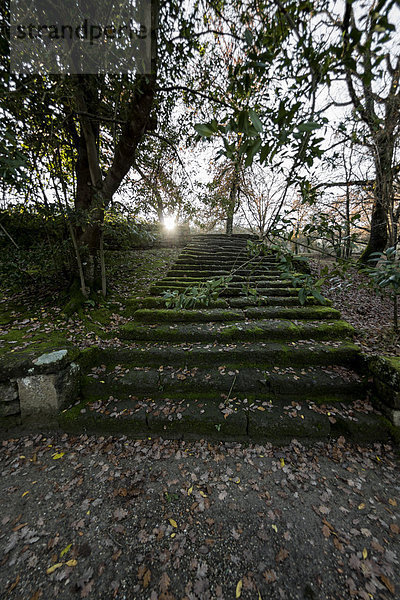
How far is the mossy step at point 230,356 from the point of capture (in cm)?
321

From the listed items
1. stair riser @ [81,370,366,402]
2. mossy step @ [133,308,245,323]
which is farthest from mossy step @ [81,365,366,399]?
mossy step @ [133,308,245,323]

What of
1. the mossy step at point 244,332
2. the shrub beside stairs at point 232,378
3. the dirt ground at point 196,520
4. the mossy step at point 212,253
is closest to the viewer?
the dirt ground at point 196,520

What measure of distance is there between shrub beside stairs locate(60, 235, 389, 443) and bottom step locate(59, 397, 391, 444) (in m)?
0.01

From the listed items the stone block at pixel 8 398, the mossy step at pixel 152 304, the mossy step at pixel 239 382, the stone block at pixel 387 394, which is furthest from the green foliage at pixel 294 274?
the stone block at pixel 8 398

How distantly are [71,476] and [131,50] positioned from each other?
17.6 ft

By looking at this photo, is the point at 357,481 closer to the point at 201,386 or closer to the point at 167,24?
the point at 201,386

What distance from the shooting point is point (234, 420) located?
2.56 m

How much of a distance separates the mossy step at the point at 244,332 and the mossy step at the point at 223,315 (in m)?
Answer: 0.37

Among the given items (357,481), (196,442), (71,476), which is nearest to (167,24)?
(196,442)

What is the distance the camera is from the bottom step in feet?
8.21

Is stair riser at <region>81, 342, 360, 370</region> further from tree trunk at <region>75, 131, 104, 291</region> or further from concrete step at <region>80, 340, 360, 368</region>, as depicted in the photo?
tree trunk at <region>75, 131, 104, 291</region>

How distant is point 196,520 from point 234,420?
962 millimetres

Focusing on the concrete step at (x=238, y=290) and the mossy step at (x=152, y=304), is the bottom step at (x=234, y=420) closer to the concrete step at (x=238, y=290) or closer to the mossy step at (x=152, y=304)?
the mossy step at (x=152, y=304)

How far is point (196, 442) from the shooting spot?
255 cm
